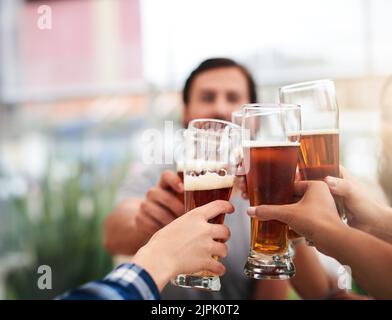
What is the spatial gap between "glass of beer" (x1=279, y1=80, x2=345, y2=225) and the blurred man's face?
1.04 feet

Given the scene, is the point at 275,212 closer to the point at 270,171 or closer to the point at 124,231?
the point at 270,171

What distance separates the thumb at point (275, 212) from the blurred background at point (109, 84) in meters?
0.39

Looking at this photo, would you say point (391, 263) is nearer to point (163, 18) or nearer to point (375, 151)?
point (375, 151)

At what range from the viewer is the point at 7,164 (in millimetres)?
1776

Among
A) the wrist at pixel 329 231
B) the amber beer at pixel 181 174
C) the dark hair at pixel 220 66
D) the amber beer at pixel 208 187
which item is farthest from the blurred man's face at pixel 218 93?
the wrist at pixel 329 231

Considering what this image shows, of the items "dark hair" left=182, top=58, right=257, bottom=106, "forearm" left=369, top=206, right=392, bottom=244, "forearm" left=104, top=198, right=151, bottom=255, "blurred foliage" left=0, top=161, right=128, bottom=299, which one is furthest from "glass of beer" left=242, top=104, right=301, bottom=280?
"blurred foliage" left=0, top=161, right=128, bottom=299

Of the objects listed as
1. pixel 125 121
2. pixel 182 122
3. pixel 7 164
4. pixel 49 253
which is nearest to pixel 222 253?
pixel 182 122

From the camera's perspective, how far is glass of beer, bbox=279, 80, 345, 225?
2.61 ft

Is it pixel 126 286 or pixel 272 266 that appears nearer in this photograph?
pixel 126 286

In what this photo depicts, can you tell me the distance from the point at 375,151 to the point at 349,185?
0.40 meters

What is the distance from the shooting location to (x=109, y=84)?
1659 millimetres

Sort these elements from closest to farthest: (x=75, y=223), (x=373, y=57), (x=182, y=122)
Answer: (x=373, y=57)
(x=182, y=122)
(x=75, y=223)

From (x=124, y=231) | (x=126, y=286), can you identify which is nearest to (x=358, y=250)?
(x=126, y=286)

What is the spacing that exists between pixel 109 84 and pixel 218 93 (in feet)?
1.99
